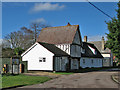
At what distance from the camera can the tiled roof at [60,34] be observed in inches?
1324

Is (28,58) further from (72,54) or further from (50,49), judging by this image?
(72,54)

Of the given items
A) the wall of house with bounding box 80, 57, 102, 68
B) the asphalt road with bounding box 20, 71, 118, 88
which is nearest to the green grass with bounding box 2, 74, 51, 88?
the asphalt road with bounding box 20, 71, 118, 88

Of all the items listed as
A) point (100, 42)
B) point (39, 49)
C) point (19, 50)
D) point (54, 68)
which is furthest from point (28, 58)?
point (100, 42)

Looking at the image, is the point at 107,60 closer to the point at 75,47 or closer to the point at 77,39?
the point at 77,39

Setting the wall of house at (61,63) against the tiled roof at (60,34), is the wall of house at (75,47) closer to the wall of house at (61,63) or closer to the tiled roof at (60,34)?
the tiled roof at (60,34)

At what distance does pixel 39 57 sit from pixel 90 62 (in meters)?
17.5

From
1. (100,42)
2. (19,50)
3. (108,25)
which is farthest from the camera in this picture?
(100,42)

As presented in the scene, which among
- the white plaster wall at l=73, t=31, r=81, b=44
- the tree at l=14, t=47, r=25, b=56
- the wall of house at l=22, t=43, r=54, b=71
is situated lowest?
the wall of house at l=22, t=43, r=54, b=71

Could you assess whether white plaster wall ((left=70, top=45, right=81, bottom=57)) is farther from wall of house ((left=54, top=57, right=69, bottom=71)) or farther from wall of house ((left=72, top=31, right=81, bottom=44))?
wall of house ((left=54, top=57, right=69, bottom=71))

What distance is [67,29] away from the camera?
3541 cm

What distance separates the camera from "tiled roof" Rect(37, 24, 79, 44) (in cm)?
3362

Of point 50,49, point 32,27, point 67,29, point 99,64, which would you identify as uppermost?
point 32,27

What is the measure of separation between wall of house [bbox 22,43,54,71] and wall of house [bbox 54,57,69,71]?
113cm

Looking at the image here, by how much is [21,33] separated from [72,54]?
25.5m
